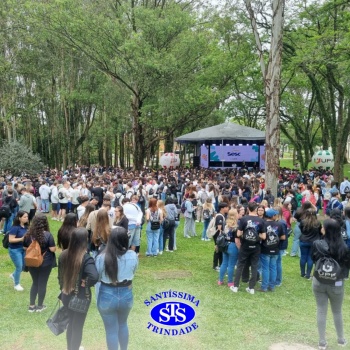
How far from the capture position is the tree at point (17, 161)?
902 inches

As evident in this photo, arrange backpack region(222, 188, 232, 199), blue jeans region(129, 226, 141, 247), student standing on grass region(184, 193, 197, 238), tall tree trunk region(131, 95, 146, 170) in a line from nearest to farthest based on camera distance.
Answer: blue jeans region(129, 226, 141, 247), student standing on grass region(184, 193, 197, 238), backpack region(222, 188, 232, 199), tall tree trunk region(131, 95, 146, 170)

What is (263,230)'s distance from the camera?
20.2ft

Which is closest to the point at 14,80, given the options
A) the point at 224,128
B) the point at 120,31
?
the point at 120,31

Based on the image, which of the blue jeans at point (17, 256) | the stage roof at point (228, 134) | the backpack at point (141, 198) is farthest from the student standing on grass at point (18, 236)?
the stage roof at point (228, 134)

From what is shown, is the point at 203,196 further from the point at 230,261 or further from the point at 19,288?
the point at 19,288

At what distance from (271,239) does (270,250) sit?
189mm

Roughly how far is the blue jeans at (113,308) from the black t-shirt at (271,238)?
3.09 meters

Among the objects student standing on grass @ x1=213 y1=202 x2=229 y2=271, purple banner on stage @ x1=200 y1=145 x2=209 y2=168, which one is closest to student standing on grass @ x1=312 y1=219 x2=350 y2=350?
student standing on grass @ x1=213 y1=202 x2=229 y2=271

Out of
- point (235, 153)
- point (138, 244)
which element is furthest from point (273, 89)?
point (235, 153)

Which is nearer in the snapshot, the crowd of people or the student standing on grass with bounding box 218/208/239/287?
the crowd of people

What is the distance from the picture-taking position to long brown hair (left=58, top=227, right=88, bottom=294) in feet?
12.3

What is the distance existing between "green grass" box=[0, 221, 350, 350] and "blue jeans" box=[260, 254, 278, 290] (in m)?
0.16

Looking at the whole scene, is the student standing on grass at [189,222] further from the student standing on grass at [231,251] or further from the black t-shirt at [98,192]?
the student standing on grass at [231,251]

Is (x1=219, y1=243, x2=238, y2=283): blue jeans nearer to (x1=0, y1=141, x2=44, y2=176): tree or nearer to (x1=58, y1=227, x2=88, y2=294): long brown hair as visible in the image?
(x1=58, y1=227, x2=88, y2=294): long brown hair
